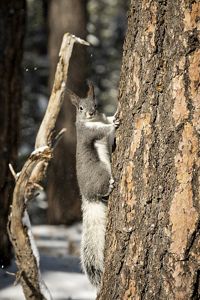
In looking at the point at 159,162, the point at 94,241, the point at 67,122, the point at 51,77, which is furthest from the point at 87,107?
the point at 51,77

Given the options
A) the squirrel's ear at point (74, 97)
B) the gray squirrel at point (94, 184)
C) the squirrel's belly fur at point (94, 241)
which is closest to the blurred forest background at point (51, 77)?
the squirrel's ear at point (74, 97)

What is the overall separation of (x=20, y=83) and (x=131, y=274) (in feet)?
11.8

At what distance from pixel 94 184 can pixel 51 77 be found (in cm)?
769

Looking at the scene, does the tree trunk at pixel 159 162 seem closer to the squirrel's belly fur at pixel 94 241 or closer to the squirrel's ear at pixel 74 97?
the squirrel's belly fur at pixel 94 241

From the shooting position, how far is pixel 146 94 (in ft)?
10.2

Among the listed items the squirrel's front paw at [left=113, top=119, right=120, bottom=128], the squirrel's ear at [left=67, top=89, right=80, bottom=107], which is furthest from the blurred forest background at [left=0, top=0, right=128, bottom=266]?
the squirrel's front paw at [left=113, top=119, right=120, bottom=128]

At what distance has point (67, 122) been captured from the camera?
10.9 meters

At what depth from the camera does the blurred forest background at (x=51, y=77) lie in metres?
6.26

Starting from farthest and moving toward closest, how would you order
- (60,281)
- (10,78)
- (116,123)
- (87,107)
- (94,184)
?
1. (10,78)
2. (60,281)
3. (87,107)
4. (94,184)
5. (116,123)

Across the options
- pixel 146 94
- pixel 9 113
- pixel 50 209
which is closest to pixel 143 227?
pixel 146 94

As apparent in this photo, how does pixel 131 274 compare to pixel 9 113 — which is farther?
pixel 9 113

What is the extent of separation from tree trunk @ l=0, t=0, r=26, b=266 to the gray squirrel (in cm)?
197

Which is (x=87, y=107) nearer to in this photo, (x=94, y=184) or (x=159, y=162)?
(x=94, y=184)

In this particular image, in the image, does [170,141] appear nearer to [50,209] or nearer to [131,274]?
[131,274]
